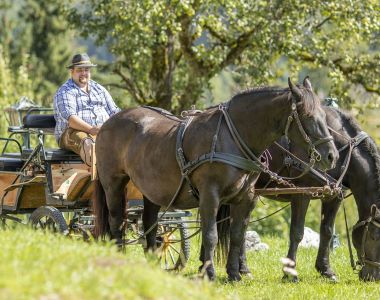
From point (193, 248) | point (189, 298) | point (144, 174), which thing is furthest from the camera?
point (193, 248)

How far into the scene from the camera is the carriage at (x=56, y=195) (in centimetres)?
943

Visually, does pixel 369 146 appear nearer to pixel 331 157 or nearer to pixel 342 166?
pixel 342 166

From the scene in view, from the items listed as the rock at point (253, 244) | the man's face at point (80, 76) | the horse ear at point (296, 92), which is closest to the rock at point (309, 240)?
the rock at point (253, 244)

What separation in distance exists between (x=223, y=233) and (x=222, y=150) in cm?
157

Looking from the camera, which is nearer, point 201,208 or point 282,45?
point 201,208

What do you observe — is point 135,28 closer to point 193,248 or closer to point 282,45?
point 282,45

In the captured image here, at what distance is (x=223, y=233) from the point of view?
357 inches

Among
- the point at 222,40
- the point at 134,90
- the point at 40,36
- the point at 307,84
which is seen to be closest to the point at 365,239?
the point at 307,84

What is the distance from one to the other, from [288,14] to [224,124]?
34.0 feet

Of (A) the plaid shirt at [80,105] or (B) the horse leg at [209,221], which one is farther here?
(A) the plaid shirt at [80,105]

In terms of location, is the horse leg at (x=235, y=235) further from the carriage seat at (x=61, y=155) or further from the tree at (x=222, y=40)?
the tree at (x=222, y=40)

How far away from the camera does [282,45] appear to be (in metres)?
17.7

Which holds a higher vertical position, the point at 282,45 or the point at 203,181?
the point at 282,45

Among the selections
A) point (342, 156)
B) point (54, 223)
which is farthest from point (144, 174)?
point (342, 156)
